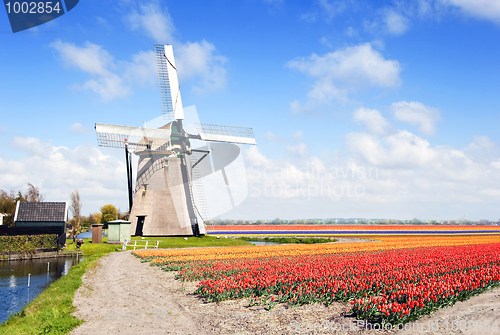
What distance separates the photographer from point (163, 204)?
38.0m

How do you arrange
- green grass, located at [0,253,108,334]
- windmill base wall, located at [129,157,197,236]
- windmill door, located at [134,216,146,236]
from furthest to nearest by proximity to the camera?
1. windmill door, located at [134,216,146,236]
2. windmill base wall, located at [129,157,197,236]
3. green grass, located at [0,253,108,334]

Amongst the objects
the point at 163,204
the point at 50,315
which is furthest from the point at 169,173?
the point at 50,315

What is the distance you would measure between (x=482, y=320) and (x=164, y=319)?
27.4 feet

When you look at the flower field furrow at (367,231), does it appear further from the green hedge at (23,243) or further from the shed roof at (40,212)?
the green hedge at (23,243)

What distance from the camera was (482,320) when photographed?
28.0ft

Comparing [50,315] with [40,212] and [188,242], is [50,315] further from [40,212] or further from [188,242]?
[40,212]

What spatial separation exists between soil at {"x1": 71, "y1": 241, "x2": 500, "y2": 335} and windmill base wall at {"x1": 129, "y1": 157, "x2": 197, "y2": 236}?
24.3 metres

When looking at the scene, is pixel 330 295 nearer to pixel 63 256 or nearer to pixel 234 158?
pixel 63 256

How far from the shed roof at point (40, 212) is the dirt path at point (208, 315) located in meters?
26.4

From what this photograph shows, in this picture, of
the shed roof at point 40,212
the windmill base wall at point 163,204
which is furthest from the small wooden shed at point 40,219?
the windmill base wall at point 163,204

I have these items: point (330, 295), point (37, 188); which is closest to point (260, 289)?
point (330, 295)

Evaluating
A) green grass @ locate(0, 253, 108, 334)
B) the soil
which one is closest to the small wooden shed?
green grass @ locate(0, 253, 108, 334)

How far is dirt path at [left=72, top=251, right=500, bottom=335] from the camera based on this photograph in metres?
8.72

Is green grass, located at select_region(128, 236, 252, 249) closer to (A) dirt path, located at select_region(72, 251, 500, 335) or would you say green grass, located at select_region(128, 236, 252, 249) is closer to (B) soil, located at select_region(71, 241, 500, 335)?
(A) dirt path, located at select_region(72, 251, 500, 335)
